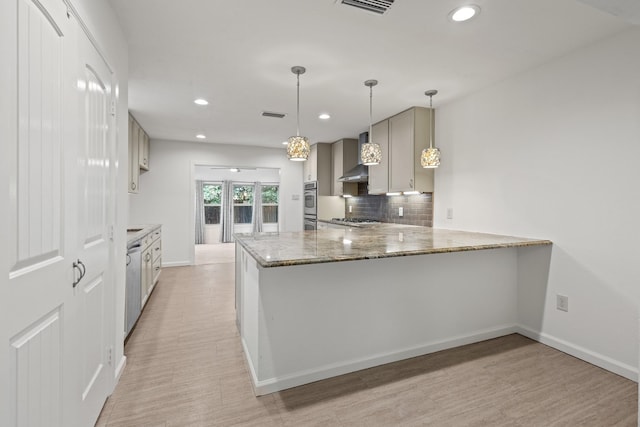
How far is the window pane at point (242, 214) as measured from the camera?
9.41m

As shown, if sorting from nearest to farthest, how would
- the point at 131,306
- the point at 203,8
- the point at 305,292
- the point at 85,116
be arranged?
the point at 85,116, the point at 203,8, the point at 305,292, the point at 131,306

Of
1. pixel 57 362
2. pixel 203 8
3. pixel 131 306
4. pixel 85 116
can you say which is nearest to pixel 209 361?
pixel 131 306

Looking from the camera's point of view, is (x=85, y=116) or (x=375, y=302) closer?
(x=85, y=116)

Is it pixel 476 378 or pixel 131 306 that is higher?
pixel 131 306

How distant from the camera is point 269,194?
9672 millimetres

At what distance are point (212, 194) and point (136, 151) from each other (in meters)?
4.94

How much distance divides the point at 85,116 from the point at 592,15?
2.94m

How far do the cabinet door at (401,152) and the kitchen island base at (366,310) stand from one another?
141cm

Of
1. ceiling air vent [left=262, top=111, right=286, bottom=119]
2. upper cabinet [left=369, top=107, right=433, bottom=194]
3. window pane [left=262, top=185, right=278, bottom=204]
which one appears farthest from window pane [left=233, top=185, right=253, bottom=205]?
upper cabinet [left=369, top=107, right=433, bottom=194]

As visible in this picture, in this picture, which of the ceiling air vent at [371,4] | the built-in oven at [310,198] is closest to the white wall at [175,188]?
the built-in oven at [310,198]

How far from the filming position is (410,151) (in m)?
3.72

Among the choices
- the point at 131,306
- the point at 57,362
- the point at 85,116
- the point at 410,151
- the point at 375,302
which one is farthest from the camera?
the point at 410,151

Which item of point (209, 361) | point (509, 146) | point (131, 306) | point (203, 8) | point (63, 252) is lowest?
point (209, 361)

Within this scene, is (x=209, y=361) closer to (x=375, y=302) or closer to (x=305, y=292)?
(x=305, y=292)
